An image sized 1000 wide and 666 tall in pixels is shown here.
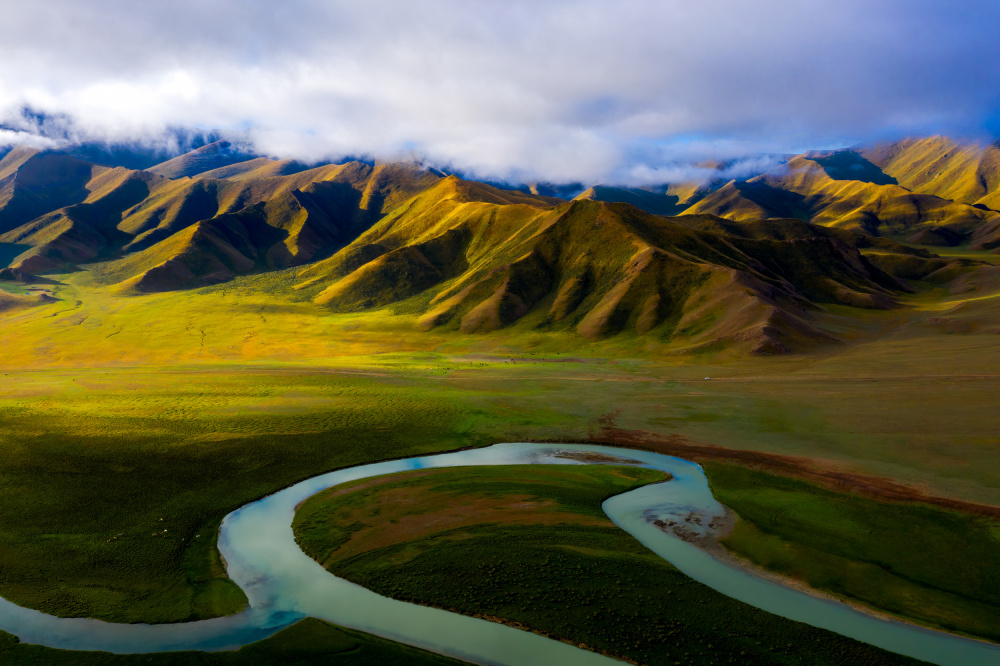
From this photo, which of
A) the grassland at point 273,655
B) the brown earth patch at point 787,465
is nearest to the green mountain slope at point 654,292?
the brown earth patch at point 787,465

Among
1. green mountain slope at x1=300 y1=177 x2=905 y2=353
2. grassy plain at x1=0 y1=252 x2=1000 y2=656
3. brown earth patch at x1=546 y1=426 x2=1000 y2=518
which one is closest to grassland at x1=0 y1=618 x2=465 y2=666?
grassy plain at x1=0 y1=252 x2=1000 y2=656

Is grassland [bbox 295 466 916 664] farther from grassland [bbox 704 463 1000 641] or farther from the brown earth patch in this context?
the brown earth patch

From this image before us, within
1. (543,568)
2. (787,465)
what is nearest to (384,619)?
(543,568)

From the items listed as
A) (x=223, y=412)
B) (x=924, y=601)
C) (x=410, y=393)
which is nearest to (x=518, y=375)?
(x=410, y=393)

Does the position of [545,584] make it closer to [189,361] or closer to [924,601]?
[924,601]

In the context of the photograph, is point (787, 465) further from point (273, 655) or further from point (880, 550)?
point (273, 655)
